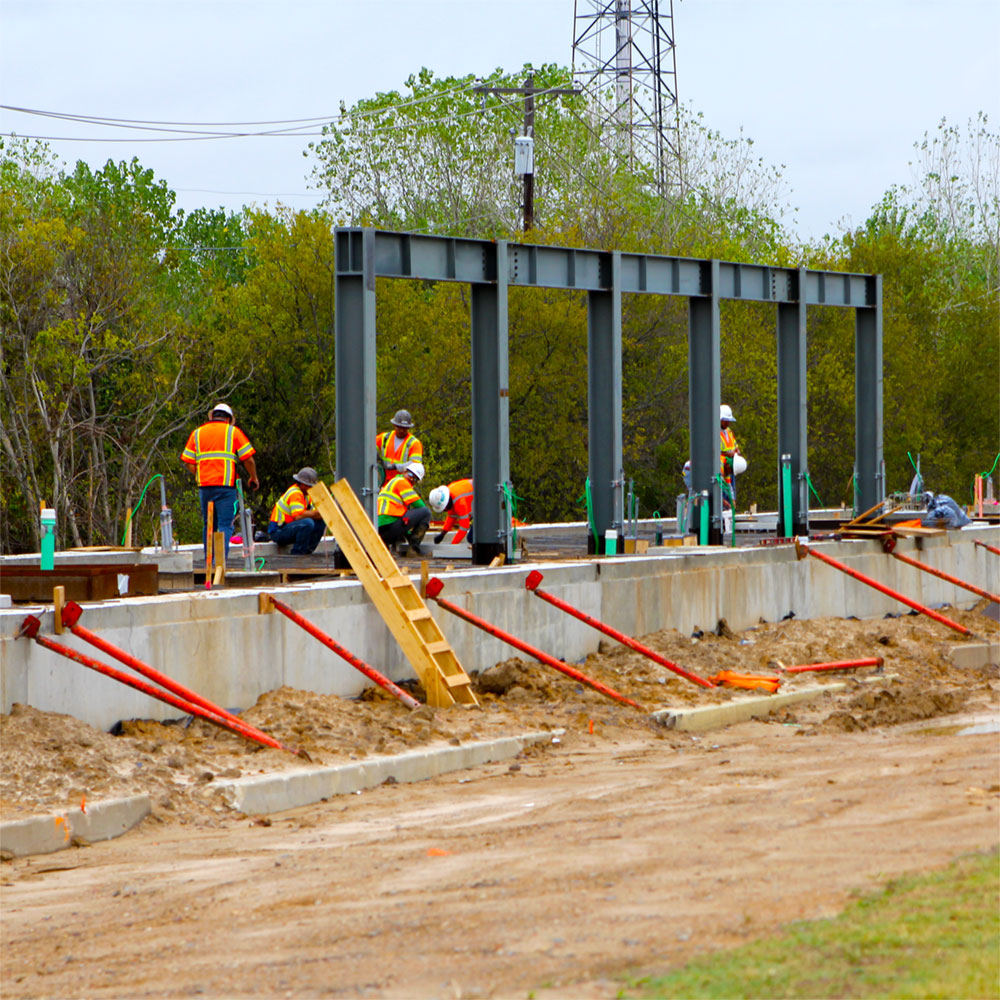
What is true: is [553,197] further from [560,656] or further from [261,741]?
[261,741]

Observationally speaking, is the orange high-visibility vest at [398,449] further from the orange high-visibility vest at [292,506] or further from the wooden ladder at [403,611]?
the wooden ladder at [403,611]

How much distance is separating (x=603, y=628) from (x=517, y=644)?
127 centimetres

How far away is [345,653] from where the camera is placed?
13.0 meters

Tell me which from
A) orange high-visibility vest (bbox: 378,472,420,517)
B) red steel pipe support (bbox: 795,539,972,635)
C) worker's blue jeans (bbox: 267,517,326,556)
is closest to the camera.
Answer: red steel pipe support (bbox: 795,539,972,635)

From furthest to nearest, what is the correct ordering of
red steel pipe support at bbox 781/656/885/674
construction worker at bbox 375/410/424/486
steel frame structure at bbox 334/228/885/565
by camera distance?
1. construction worker at bbox 375/410/424/486
2. steel frame structure at bbox 334/228/885/565
3. red steel pipe support at bbox 781/656/885/674

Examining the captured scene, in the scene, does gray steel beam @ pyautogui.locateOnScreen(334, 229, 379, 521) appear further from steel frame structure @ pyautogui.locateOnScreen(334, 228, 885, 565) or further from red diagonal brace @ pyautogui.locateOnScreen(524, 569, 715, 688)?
red diagonal brace @ pyautogui.locateOnScreen(524, 569, 715, 688)

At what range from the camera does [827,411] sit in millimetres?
47000

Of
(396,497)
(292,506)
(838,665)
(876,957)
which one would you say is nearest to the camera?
(876,957)

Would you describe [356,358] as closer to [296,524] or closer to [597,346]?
[296,524]

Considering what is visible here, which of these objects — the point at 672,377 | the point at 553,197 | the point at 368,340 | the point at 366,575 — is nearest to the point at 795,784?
the point at 366,575

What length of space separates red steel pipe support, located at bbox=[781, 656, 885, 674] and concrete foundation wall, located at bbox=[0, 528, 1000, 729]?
136 centimetres

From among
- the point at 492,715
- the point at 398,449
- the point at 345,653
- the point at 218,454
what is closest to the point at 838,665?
the point at 492,715

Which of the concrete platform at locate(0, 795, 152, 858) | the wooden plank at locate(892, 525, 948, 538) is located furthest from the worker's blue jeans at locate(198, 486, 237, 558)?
the wooden plank at locate(892, 525, 948, 538)

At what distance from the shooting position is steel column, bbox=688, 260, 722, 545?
21.7 metres
